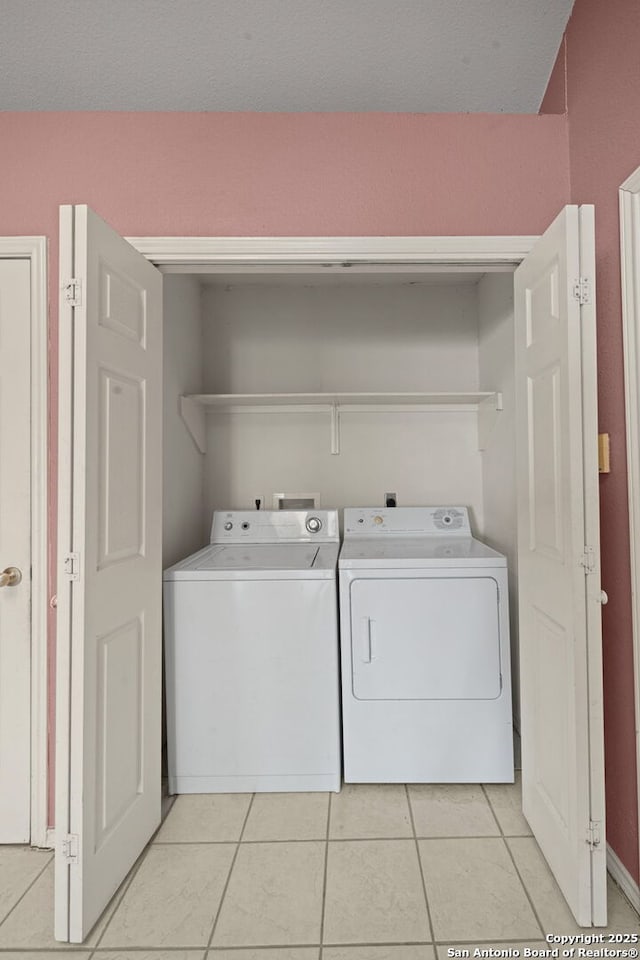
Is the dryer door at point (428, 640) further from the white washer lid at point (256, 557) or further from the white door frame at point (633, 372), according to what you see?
the white door frame at point (633, 372)

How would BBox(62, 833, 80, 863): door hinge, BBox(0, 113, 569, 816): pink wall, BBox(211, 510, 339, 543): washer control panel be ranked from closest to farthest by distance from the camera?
BBox(62, 833, 80, 863): door hinge < BBox(0, 113, 569, 816): pink wall < BBox(211, 510, 339, 543): washer control panel

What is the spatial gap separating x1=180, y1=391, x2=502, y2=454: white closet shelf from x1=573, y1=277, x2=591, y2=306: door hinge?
120cm

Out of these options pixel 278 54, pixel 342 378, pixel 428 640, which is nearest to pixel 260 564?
pixel 428 640

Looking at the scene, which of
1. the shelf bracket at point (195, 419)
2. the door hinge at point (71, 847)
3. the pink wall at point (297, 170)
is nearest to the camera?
the door hinge at point (71, 847)

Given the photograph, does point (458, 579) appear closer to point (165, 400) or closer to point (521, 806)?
point (521, 806)

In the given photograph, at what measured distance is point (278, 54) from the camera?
1796mm

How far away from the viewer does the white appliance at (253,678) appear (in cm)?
209

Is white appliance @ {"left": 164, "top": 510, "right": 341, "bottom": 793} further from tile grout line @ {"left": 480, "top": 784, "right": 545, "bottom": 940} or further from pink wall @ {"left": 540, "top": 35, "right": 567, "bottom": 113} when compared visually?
pink wall @ {"left": 540, "top": 35, "right": 567, "bottom": 113}

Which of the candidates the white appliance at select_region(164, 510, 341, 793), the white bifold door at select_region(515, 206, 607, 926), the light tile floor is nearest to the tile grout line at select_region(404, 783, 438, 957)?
the light tile floor

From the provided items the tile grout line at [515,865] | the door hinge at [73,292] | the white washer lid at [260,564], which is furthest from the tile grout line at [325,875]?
the door hinge at [73,292]

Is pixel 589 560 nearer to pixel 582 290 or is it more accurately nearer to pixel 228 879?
pixel 582 290

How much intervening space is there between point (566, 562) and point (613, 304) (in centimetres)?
78

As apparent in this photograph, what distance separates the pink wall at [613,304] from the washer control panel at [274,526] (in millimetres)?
1415

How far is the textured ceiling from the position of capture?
1.73 metres
